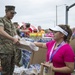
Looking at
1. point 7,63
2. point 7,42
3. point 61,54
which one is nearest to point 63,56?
point 61,54

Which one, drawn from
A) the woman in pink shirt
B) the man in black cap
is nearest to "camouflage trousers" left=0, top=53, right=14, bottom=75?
the man in black cap

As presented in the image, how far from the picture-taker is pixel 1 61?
7.55 meters

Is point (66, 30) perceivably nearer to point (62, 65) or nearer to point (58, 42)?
point (58, 42)

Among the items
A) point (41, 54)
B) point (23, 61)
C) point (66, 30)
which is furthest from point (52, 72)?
point (23, 61)

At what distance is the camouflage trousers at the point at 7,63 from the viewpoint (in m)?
7.52

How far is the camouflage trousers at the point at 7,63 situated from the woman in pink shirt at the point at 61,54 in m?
2.03

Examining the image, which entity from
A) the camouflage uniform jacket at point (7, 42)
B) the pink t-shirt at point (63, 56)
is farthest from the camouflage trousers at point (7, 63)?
the pink t-shirt at point (63, 56)

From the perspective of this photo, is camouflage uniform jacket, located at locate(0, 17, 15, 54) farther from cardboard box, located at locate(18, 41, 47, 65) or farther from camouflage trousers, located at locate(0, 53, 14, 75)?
cardboard box, located at locate(18, 41, 47, 65)

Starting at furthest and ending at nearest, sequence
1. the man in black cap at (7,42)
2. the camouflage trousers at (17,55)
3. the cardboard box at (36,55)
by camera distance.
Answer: the camouflage trousers at (17,55) → the man in black cap at (7,42) → the cardboard box at (36,55)

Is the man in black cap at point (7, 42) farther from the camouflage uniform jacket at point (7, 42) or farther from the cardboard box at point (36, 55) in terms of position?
the cardboard box at point (36, 55)

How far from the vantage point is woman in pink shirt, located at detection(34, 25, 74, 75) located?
5.45 metres

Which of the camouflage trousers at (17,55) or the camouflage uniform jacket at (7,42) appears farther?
the camouflage trousers at (17,55)

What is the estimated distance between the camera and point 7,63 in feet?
25.0

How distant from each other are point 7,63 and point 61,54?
2.40 meters
